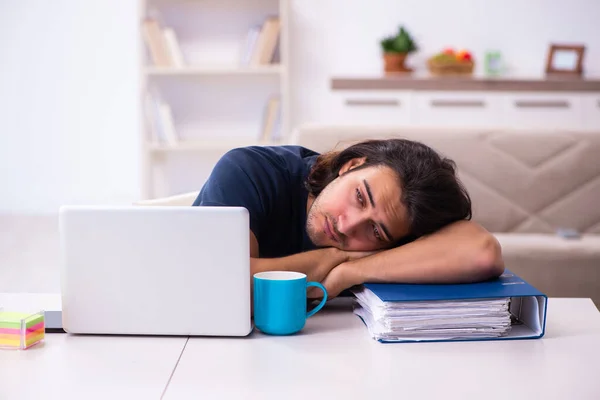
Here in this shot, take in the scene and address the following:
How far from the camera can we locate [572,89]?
416 cm

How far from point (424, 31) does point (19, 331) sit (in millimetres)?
4062

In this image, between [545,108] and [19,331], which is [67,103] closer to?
[545,108]

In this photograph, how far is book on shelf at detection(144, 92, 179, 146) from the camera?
14.1 ft

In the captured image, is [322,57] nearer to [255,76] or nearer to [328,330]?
[255,76]

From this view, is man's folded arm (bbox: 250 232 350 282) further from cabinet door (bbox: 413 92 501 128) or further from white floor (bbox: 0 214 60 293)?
cabinet door (bbox: 413 92 501 128)

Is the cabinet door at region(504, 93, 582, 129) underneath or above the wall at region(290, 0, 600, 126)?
underneath

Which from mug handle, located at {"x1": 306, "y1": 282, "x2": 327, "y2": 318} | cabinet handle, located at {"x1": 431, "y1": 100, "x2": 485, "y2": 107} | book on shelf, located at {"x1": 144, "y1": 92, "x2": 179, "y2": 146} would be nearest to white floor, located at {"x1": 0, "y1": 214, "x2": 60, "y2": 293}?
book on shelf, located at {"x1": 144, "y1": 92, "x2": 179, "y2": 146}

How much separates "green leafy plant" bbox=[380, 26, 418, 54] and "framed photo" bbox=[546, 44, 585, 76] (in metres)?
0.93

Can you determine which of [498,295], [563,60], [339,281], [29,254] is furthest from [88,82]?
[498,295]

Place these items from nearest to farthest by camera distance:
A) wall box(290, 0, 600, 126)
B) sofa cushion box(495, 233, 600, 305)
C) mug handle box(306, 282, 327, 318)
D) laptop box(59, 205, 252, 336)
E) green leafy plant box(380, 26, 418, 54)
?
laptop box(59, 205, 252, 336) → mug handle box(306, 282, 327, 318) → sofa cushion box(495, 233, 600, 305) → green leafy plant box(380, 26, 418, 54) → wall box(290, 0, 600, 126)

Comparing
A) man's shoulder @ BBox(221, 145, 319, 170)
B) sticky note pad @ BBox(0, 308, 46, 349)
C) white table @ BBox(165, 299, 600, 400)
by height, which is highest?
man's shoulder @ BBox(221, 145, 319, 170)

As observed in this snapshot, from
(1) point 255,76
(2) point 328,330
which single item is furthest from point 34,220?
(2) point 328,330

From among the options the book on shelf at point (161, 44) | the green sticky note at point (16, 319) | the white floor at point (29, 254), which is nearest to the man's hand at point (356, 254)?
the green sticky note at point (16, 319)

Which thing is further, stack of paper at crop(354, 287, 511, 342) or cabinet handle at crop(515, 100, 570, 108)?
cabinet handle at crop(515, 100, 570, 108)
